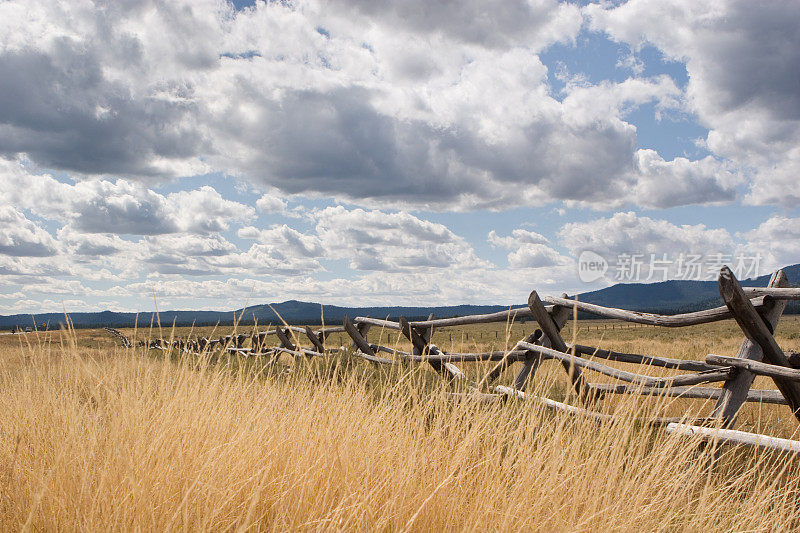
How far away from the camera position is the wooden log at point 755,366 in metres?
3.74

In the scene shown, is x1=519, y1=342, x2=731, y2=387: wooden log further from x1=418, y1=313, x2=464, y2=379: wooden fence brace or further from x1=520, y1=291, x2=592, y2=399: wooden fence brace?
x1=418, y1=313, x2=464, y2=379: wooden fence brace

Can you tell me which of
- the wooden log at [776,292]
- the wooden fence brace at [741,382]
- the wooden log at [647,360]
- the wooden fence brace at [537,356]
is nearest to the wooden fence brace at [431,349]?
the wooden fence brace at [537,356]

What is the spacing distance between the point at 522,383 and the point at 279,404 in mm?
2346

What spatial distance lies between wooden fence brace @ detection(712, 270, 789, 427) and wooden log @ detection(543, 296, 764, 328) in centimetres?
14

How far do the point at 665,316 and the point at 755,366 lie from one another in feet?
2.25

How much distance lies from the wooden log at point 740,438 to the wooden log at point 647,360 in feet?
1.95

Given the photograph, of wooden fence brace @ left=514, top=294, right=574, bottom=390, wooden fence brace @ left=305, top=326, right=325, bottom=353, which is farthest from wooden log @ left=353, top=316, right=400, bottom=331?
wooden fence brace @ left=514, top=294, right=574, bottom=390

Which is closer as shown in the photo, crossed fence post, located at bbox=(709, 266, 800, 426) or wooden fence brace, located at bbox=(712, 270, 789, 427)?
crossed fence post, located at bbox=(709, 266, 800, 426)

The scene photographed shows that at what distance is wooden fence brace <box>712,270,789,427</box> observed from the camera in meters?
3.91

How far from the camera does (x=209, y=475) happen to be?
2.65m

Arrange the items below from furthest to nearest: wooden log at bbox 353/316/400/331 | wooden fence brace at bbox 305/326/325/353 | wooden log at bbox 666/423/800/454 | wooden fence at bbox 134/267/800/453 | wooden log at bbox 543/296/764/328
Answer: wooden fence brace at bbox 305/326/325/353 < wooden log at bbox 353/316/400/331 < wooden log at bbox 543/296/764/328 < wooden fence at bbox 134/267/800/453 < wooden log at bbox 666/423/800/454

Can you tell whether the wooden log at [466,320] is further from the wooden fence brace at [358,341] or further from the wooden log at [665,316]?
the wooden fence brace at [358,341]

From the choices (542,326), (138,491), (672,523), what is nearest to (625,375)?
(542,326)

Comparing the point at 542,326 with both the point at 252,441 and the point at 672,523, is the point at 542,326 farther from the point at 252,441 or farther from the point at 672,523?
the point at 252,441
